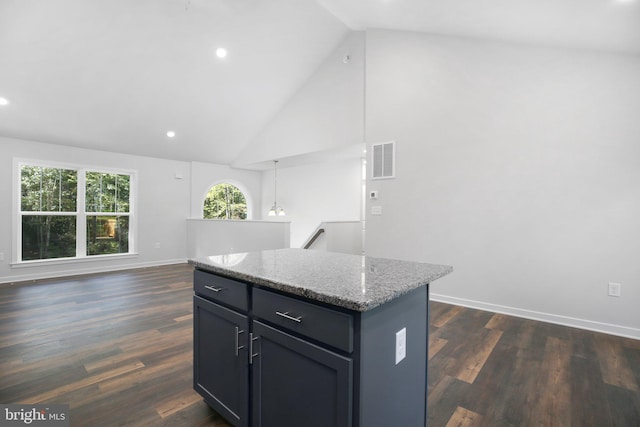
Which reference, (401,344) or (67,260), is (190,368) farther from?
(67,260)

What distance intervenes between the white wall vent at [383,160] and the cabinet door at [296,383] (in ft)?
10.7

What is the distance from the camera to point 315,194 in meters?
7.41

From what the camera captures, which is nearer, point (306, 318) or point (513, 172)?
point (306, 318)

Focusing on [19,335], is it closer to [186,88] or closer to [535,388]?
[186,88]

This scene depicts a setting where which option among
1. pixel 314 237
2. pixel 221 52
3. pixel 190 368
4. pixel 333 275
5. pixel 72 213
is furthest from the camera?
pixel 314 237

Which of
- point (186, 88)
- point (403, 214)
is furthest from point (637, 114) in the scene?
point (186, 88)

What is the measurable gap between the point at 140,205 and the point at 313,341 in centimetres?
626

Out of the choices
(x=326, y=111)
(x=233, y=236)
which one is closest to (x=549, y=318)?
(x=326, y=111)

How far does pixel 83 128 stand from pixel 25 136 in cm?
84

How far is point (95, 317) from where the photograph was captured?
3266mm

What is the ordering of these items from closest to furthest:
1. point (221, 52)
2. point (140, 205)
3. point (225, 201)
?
point (221, 52) → point (140, 205) → point (225, 201)

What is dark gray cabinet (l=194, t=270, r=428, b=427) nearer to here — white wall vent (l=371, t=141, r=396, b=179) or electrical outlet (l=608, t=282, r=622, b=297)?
electrical outlet (l=608, t=282, r=622, b=297)

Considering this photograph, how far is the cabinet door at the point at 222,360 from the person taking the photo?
4.72ft

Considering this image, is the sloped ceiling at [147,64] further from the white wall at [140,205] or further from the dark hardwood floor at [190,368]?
the dark hardwood floor at [190,368]
